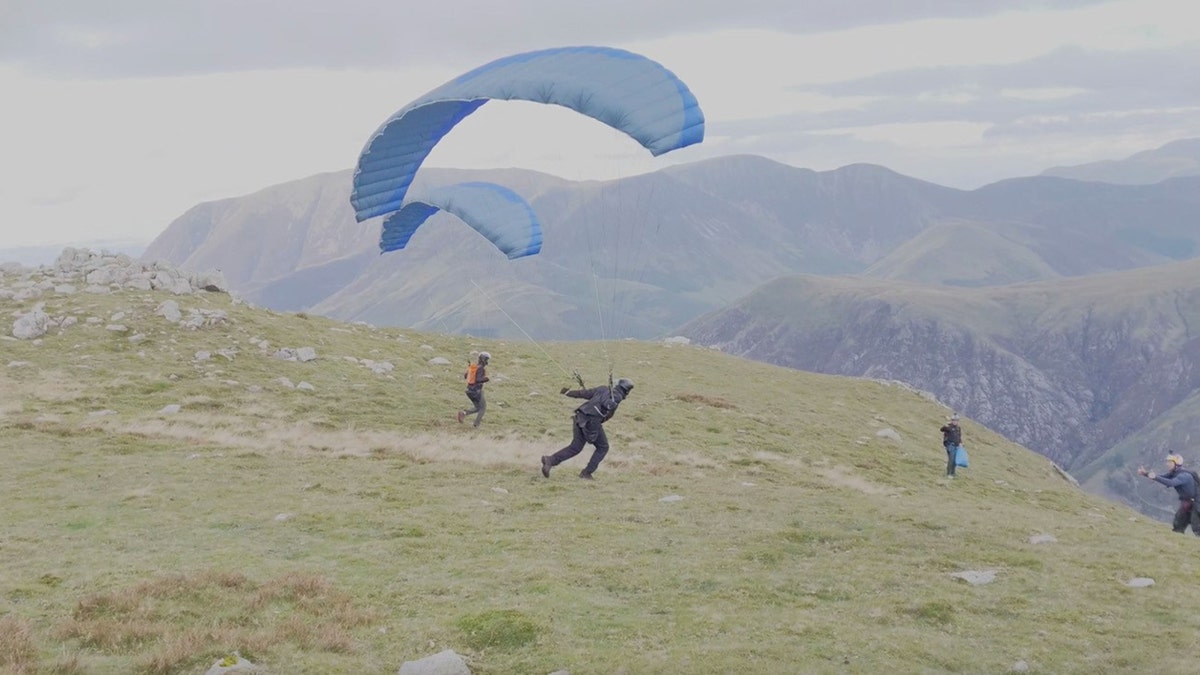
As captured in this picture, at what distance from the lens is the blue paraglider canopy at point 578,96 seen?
18.8 metres

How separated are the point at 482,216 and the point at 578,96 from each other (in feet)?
34.5

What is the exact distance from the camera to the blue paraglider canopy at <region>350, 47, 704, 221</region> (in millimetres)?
18828

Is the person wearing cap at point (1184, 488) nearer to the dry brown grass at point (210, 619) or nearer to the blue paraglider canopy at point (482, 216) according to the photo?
the blue paraglider canopy at point (482, 216)

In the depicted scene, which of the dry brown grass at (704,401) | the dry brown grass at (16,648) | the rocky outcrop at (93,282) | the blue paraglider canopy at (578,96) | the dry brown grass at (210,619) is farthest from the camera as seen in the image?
the dry brown grass at (704,401)

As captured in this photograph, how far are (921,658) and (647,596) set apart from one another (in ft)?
13.0

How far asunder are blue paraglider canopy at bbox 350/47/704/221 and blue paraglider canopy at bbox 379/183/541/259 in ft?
13.8

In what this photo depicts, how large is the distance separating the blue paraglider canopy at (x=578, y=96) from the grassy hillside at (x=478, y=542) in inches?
317

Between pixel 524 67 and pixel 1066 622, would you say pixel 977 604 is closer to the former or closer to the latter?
pixel 1066 622

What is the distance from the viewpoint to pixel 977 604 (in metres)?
13.0

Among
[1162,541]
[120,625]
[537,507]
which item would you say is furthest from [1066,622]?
[120,625]

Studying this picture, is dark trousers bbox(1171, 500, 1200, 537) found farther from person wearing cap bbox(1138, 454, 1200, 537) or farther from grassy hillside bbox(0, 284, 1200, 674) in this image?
grassy hillside bbox(0, 284, 1200, 674)

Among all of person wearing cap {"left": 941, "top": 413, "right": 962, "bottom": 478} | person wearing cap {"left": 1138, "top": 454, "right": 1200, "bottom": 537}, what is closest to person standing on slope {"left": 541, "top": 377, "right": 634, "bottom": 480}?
person wearing cap {"left": 1138, "top": 454, "right": 1200, "bottom": 537}

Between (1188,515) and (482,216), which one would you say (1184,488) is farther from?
(482,216)

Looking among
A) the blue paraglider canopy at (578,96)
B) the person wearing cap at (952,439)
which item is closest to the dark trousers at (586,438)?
the blue paraglider canopy at (578,96)
